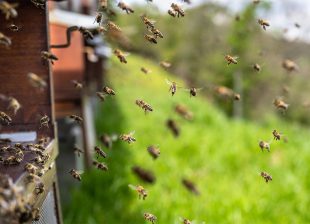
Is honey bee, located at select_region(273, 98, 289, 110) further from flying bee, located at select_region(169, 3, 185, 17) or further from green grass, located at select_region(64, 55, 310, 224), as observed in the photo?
green grass, located at select_region(64, 55, 310, 224)

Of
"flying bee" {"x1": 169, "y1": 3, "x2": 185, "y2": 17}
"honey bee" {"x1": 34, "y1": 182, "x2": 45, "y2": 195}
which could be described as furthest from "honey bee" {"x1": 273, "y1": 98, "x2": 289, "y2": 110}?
"honey bee" {"x1": 34, "y1": 182, "x2": 45, "y2": 195}

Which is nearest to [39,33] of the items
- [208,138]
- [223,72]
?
[208,138]

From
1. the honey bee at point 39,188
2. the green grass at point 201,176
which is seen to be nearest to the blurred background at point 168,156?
the green grass at point 201,176

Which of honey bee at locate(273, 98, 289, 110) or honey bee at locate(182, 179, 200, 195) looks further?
honey bee at locate(182, 179, 200, 195)

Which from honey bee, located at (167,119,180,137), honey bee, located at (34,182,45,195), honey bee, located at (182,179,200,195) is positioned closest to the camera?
honey bee, located at (34,182,45,195)

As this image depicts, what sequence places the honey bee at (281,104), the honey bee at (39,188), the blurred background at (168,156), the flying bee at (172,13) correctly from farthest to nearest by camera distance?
the blurred background at (168,156) → the honey bee at (281,104) → the flying bee at (172,13) → the honey bee at (39,188)

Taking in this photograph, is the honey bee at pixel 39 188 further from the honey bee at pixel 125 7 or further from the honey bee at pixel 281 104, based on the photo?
the honey bee at pixel 281 104

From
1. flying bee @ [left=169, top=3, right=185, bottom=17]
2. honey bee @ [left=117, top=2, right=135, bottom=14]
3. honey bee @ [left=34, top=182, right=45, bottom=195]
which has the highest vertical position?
flying bee @ [left=169, top=3, right=185, bottom=17]

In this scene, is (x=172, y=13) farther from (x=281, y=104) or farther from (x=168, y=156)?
(x=168, y=156)
